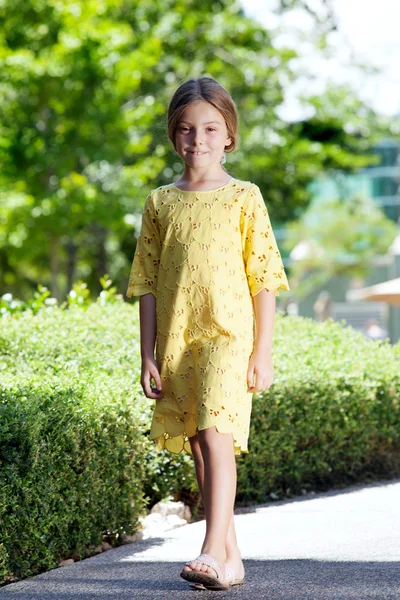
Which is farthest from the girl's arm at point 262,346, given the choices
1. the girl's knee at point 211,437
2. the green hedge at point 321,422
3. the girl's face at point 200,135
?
the green hedge at point 321,422

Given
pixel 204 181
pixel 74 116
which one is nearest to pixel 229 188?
pixel 204 181

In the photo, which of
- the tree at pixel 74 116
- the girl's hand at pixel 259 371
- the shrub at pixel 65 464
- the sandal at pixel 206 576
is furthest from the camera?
the tree at pixel 74 116

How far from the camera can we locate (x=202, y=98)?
390 centimetres

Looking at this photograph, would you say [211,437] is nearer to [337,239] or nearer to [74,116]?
[74,116]

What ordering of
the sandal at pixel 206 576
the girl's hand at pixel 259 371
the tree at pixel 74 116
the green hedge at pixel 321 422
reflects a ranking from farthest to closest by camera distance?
the tree at pixel 74 116 → the green hedge at pixel 321 422 → the girl's hand at pixel 259 371 → the sandal at pixel 206 576

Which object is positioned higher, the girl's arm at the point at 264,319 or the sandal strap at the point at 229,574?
the girl's arm at the point at 264,319

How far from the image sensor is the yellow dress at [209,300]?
3.72 m

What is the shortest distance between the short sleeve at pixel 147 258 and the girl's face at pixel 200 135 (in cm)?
24

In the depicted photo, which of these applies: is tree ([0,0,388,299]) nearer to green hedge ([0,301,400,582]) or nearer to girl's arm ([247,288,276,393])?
green hedge ([0,301,400,582])

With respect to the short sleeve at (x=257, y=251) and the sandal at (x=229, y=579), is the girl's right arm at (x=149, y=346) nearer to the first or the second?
the short sleeve at (x=257, y=251)

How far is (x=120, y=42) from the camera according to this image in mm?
17734

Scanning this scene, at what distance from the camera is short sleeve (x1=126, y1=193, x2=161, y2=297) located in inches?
156

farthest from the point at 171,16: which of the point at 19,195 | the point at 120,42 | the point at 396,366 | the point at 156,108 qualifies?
the point at 396,366

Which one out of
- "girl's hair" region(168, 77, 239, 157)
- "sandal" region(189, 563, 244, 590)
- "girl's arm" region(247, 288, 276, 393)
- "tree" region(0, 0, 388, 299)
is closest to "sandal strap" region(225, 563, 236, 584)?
"sandal" region(189, 563, 244, 590)
